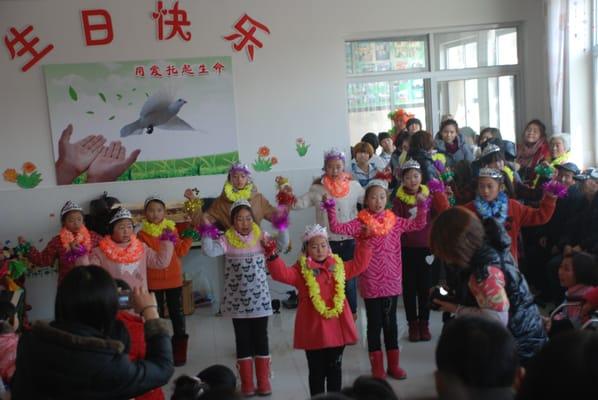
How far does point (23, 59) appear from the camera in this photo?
20.2ft

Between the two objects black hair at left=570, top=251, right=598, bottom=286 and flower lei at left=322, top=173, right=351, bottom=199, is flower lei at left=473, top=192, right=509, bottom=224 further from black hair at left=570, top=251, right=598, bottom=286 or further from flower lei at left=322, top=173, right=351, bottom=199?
flower lei at left=322, top=173, right=351, bottom=199

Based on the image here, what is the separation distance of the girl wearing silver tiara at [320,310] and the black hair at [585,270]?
117 centimetres

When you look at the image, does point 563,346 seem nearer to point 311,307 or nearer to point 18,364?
point 18,364

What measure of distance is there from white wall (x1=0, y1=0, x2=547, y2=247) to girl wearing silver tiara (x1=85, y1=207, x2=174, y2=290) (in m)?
2.18

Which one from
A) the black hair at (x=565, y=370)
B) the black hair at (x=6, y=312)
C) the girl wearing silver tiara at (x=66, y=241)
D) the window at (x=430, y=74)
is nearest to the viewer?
the black hair at (x=565, y=370)

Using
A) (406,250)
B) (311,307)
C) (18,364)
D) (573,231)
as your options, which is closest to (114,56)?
(406,250)

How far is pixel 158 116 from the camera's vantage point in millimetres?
6379

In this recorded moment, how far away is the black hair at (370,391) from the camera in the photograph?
5.69 feet

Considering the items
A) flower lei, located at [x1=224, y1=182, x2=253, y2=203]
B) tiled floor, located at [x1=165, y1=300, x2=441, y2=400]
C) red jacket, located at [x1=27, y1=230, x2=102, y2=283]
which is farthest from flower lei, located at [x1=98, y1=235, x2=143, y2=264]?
tiled floor, located at [x1=165, y1=300, x2=441, y2=400]

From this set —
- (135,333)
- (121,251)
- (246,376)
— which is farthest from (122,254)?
(135,333)

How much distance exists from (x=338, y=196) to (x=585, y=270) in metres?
1.89

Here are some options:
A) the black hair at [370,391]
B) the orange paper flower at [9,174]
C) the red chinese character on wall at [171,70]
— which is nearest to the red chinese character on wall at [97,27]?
the red chinese character on wall at [171,70]

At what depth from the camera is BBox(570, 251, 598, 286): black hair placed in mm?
3381

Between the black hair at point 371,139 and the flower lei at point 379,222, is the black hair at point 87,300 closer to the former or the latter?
the flower lei at point 379,222
